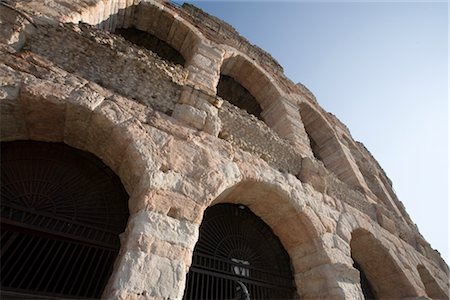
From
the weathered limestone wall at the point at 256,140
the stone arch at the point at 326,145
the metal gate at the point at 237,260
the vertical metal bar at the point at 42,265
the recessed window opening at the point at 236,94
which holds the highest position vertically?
the recessed window opening at the point at 236,94

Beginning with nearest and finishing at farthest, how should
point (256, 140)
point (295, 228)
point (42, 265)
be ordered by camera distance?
point (42, 265) → point (295, 228) → point (256, 140)

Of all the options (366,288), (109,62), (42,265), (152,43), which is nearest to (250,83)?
(152,43)

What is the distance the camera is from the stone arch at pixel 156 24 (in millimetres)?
5803

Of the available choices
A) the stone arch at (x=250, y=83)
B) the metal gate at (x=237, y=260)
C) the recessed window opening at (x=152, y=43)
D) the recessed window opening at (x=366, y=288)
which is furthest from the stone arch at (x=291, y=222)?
the recessed window opening at (x=152, y=43)

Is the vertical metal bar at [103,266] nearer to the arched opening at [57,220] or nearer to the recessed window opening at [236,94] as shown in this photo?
the arched opening at [57,220]

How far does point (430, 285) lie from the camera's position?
534cm

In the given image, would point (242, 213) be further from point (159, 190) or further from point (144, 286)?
point (144, 286)

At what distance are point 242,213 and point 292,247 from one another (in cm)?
83

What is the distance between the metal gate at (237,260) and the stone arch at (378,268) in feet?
5.35

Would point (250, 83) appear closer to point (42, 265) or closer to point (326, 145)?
point (326, 145)

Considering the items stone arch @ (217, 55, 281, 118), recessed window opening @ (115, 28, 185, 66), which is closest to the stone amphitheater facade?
recessed window opening @ (115, 28, 185, 66)

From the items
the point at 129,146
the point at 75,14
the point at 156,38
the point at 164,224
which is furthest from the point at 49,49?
the point at 156,38

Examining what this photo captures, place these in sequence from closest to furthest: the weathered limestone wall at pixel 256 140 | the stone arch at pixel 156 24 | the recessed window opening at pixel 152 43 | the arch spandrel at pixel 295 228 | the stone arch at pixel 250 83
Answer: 1. the arch spandrel at pixel 295 228
2. the weathered limestone wall at pixel 256 140
3. the stone arch at pixel 156 24
4. the recessed window opening at pixel 152 43
5. the stone arch at pixel 250 83

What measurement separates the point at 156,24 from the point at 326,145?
5.32 metres
